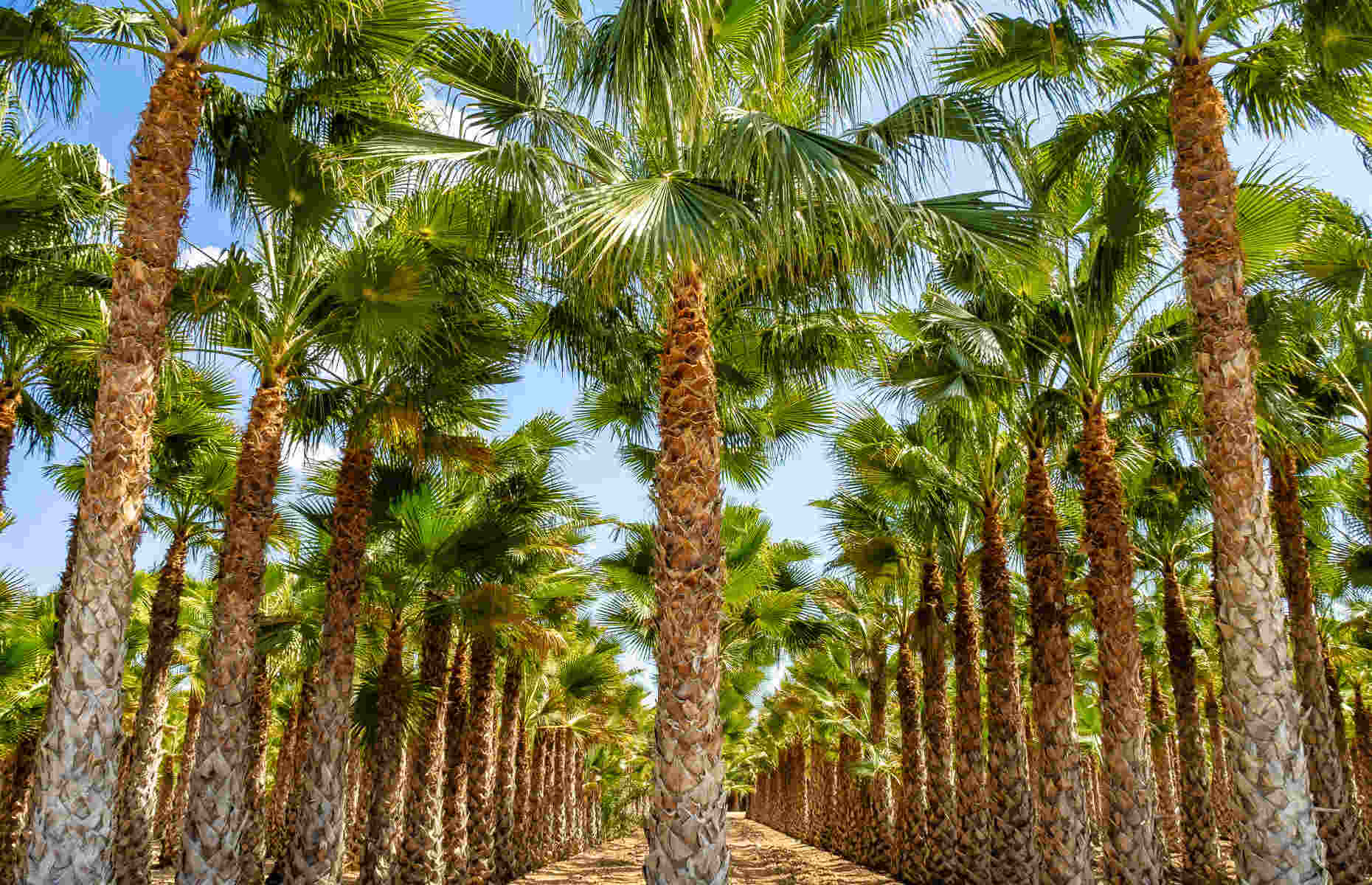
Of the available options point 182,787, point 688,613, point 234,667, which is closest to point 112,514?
point 234,667

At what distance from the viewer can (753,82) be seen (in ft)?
26.0

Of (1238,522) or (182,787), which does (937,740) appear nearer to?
(1238,522)

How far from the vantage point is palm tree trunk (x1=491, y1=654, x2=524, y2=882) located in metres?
18.7

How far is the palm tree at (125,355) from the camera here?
18.4ft

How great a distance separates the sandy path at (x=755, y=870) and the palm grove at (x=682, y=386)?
215 cm

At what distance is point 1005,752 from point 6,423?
13.0 m

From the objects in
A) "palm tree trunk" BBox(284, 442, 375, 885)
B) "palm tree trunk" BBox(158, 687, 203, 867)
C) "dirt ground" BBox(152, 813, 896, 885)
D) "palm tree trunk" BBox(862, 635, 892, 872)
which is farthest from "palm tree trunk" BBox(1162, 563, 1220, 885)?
"palm tree trunk" BBox(158, 687, 203, 867)

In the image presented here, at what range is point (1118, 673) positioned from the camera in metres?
9.62

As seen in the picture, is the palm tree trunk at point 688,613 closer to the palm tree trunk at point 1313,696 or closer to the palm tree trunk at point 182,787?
the palm tree trunk at point 1313,696

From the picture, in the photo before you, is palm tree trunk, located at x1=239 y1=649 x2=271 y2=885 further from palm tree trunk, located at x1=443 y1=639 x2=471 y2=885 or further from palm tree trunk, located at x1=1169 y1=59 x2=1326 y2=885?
palm tree trunk, located at x1=1169 y1=59 x2=1326 y2=885

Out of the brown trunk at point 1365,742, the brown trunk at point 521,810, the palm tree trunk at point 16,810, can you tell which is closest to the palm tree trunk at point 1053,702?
the brown trunk at point 521,810

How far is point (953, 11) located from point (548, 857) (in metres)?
25.6

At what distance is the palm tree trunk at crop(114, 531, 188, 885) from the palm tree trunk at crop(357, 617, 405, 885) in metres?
3.16

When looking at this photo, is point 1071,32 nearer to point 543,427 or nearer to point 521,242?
point 521,242
